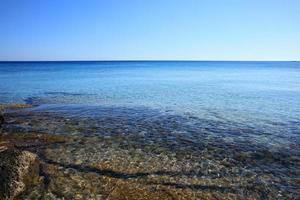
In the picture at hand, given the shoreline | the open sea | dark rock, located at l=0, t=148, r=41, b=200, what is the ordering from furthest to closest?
the open sea → the shoreline → dark rock, located at l=0, t=148, r=41, b=200

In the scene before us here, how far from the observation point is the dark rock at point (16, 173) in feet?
25.3

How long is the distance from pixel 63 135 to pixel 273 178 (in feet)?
31.5

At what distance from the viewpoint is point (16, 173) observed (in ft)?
26.6

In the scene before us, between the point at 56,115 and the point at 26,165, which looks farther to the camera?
the point at 56,115

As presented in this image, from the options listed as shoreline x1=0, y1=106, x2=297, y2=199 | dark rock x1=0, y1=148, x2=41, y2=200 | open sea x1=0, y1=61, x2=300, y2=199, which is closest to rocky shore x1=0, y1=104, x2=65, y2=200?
dark rock x1=0, y1=148, x2=41, y2=200

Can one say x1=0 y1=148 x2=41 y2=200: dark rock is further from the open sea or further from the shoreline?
the open sea

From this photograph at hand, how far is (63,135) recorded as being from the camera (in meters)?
14.0

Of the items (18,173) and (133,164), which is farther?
(133,164)

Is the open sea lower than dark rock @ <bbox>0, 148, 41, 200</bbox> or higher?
lower

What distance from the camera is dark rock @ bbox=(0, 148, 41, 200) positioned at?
304 inches

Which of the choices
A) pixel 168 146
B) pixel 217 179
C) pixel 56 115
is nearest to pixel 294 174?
pixel 217 179

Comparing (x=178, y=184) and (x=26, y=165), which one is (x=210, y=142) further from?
(x=26, y=165)

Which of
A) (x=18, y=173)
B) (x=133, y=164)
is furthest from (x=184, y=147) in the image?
(x=18, y=173)

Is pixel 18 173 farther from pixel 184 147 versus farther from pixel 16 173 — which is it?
pixel 184 147
